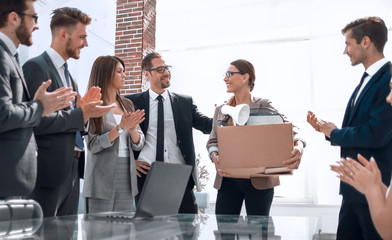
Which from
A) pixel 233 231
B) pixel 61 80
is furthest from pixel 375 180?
A: pixel 61 80

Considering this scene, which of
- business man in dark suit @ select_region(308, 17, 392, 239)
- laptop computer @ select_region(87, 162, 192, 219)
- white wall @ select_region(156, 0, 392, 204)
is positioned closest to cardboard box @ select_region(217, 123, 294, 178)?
business man in dark suit @ select_region(308, 17, 392, 239)

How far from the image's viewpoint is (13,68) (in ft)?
6.07

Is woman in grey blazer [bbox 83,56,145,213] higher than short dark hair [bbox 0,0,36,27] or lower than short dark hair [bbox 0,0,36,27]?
lower

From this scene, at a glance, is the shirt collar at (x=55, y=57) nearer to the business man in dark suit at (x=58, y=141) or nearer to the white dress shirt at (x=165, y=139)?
the business man in dark suit at (x=58, y=141)

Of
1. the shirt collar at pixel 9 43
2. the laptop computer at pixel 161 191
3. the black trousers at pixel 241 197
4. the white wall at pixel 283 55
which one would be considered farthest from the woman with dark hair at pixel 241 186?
the white wall at pixel 283 55

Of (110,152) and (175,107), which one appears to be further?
(175,107)

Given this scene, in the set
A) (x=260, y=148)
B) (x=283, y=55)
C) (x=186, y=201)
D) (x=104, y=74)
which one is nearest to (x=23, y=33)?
(x=104, y=74)

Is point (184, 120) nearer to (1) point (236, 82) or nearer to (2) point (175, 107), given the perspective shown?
(2) point (175, 107)

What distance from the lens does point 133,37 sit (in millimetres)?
5410

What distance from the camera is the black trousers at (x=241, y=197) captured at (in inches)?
99.4

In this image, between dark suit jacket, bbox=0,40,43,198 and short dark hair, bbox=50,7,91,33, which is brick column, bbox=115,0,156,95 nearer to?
short dark hair, bbox=50,7,91,33

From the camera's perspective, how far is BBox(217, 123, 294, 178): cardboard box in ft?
6.64

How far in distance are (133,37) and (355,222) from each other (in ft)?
13.7

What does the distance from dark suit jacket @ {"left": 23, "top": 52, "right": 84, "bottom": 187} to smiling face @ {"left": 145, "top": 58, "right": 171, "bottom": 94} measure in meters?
1.07
